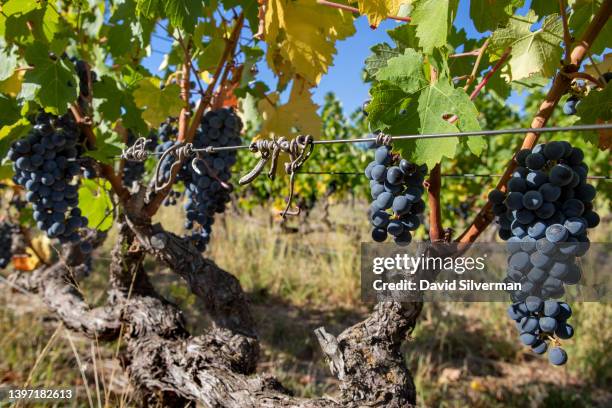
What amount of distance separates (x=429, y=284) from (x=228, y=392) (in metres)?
0.79

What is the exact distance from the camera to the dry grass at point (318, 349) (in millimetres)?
2846

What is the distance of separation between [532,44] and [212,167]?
51.2 inches

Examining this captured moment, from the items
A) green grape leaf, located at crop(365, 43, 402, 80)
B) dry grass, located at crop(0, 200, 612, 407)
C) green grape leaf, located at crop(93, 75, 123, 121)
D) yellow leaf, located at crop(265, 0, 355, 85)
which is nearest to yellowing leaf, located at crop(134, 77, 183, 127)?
green grape leaf, located at crop(93, 75, 123, 121)

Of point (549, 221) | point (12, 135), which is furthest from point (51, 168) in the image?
point (549, 221)

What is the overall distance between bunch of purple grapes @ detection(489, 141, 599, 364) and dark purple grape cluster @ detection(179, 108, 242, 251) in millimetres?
1204

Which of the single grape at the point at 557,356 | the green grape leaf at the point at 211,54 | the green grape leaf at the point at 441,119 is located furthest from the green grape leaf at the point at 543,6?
the green grape leaf at the point at 211,54

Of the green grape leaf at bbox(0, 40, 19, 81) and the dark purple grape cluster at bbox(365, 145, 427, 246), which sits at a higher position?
the green grape leaf at bbox(0, 40, 19, 81)

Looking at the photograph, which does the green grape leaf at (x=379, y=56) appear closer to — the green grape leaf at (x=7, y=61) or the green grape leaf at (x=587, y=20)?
the green grape leaf at (x=587, y=20)

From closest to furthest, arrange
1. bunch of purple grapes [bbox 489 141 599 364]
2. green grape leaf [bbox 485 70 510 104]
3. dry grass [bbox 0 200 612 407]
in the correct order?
bunch of purple grapes [bbox 489 141 599 364] < green grape leaf [bbox 485 70 510 104] < dry grass [bbox 0 200 612 407]

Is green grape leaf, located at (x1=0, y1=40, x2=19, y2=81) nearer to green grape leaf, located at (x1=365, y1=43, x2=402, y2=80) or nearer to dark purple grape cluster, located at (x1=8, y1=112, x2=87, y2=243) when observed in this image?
dark purple grape cluster, located at (x1=8, y1=112, x2=87, y2=243)

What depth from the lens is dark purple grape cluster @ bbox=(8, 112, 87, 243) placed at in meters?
1.88

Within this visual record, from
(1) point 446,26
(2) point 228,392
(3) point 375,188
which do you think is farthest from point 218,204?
(1) point 446,26

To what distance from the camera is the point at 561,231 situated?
3.09ft

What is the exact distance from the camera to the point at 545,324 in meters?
0.98
